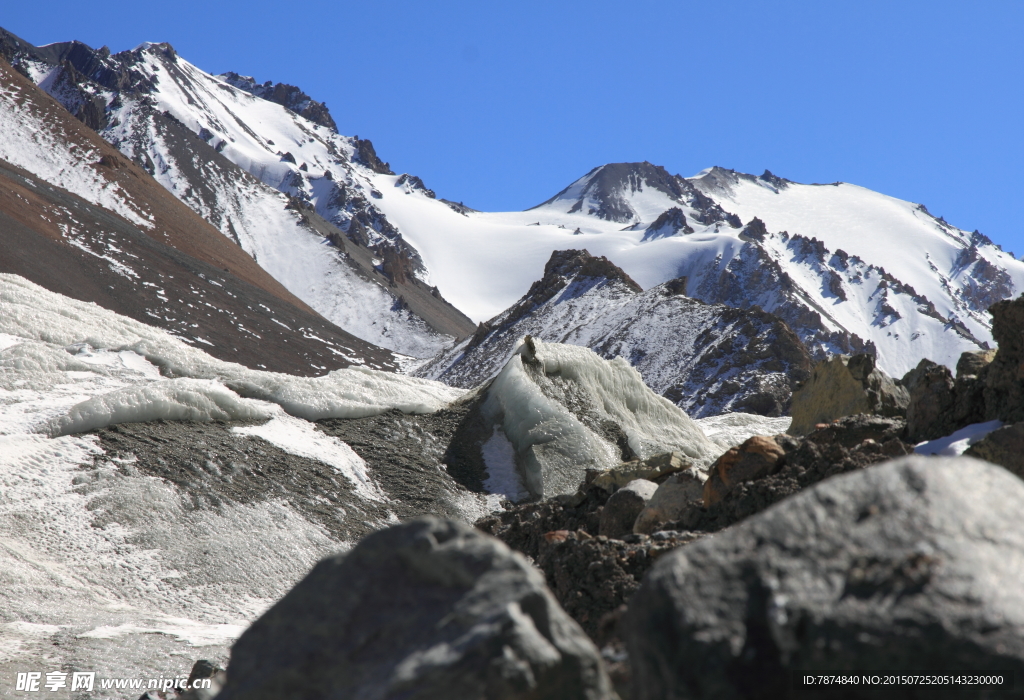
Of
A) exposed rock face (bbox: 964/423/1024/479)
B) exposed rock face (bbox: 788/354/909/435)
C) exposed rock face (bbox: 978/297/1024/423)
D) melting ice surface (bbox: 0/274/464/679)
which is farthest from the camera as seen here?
exposed rock face (bbox: 788/354/909/435)

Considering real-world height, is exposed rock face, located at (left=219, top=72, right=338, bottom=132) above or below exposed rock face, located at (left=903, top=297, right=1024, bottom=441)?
above

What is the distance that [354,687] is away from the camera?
93.1 inches

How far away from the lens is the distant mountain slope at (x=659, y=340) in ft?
130

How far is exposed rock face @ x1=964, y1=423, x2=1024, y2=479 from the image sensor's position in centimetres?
543

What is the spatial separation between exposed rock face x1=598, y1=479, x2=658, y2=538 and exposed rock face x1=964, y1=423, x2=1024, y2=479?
2.79 meters

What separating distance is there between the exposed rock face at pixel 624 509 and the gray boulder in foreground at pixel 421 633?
16.3 ft

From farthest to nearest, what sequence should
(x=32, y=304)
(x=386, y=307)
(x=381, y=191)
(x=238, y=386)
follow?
1. (x=381, y=191)
2. (x=386, y=307)
3. (x=32, y=304)
4. (x=238, y=386)

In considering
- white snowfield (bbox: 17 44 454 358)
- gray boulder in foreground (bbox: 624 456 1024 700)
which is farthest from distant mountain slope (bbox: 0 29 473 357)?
gray boulder in foreground (bbox: 624 456 1024 700)

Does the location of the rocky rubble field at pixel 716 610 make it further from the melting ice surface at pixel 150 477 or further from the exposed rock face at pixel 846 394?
the exposed rock face at pixel 846 394

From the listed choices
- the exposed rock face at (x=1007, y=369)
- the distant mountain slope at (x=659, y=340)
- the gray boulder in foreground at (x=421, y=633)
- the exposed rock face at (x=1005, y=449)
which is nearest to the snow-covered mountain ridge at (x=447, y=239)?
the distant mountain slope at (x=659, y=340)

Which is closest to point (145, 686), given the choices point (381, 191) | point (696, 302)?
point (696, 302)

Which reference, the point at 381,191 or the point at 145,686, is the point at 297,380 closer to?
the point at 145,686

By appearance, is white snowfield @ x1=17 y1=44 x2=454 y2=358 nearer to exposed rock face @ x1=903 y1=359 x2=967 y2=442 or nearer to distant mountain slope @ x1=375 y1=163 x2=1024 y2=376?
distant mountain slope @ x1=375 y1=163 x2=1024 y2=376

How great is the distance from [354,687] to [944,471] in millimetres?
1787
